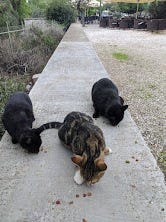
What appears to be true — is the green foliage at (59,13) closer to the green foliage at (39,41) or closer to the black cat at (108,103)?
the green foliage at (39,41)

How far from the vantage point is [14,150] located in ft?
A: 10.3

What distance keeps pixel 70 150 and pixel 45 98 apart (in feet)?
6.45

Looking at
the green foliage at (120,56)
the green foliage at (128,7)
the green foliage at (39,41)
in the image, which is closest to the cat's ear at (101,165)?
the green foliage at (39,41)

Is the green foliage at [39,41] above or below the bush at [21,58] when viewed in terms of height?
above

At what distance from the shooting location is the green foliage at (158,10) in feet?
73.2

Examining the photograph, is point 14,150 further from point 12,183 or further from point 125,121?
point 125,121

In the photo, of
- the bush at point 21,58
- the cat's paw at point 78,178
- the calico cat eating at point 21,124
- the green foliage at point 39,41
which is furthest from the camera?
the green foliage at point 39,41

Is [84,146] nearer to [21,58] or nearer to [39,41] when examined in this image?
[21,58]

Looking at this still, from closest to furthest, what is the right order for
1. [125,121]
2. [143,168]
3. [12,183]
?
[12,183], [143,168], [125,121]

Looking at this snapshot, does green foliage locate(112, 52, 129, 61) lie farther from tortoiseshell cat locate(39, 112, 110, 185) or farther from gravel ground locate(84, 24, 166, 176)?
tortoiseshell cat locate(39, 112, 110, 185)

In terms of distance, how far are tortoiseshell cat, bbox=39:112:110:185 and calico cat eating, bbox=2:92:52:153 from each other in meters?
0.35

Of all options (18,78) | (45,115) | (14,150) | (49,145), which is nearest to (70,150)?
(49,145)

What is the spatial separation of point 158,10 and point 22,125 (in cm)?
2271

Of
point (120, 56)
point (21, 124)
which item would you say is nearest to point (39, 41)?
point (120, 56)
